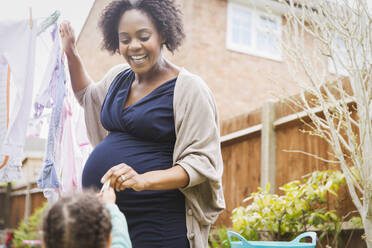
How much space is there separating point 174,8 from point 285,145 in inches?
109

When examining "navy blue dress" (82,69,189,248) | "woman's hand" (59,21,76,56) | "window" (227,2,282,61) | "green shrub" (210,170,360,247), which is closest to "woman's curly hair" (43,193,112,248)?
"navy blue dress" (82,69,189,248)

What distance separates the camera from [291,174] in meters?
4.26

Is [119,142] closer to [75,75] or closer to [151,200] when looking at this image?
[151,200]

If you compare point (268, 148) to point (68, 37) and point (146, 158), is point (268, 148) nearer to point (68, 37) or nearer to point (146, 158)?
point (68, 37)

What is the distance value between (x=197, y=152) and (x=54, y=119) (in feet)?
3.12

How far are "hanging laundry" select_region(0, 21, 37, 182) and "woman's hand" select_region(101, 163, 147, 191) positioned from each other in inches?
33.5

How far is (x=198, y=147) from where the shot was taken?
65.4 inches

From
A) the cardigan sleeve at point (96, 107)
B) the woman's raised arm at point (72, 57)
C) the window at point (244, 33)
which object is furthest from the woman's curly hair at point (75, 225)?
the window at point (244, 33)

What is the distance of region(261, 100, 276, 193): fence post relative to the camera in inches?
175

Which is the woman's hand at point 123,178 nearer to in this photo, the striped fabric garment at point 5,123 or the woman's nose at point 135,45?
the woman's nose at point 135,45

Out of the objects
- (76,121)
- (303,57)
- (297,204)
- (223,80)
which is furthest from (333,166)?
(223,80)

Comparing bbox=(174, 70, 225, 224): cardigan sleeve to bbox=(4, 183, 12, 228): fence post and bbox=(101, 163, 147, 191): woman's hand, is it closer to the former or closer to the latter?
bbox=(101, 163, 147, 191): woman's hand

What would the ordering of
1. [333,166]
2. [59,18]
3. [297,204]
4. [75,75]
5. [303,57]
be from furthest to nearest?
[333,166], [297,204], [303,57], [59,18], [75,75]

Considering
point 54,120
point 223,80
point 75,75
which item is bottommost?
point 54,120
